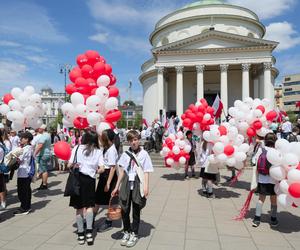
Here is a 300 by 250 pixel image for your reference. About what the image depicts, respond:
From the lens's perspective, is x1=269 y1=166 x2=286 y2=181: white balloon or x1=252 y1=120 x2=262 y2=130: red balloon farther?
x1=252 y1=120 x2=262 y2=130: red balloon

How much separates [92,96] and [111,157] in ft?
5.99

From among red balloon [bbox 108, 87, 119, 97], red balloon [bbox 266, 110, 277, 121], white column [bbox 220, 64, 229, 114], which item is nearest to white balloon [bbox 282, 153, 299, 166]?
red balloon [bbox 266, 110, 277, 121]

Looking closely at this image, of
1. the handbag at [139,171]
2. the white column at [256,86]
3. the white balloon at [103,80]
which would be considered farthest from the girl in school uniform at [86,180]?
the white column at [256,86]

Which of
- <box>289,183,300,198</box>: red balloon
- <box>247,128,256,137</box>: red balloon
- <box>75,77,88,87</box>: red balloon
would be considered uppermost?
<box>75,77,88,87</box>: red balloon

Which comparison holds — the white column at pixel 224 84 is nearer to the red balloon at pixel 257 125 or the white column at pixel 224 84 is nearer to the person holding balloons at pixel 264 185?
the red balloon at pixel 257 125

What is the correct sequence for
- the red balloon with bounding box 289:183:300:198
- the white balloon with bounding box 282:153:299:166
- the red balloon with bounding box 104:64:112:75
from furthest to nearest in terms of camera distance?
the red balloon with bounding box 104:64:112:75, the white balloon with bounding box 282:153:299:166, the red balloon with bounding box 289:183:300:198

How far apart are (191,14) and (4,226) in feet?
147

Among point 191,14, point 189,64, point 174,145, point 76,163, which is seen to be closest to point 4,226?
point 76,163

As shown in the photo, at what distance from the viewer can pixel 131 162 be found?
520cm

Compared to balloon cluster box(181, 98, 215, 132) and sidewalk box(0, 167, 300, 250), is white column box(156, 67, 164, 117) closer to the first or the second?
balloon cluster box(181, 98, 215, 132)

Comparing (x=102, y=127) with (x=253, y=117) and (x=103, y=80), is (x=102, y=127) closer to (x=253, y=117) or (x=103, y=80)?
(x=103, y=80)

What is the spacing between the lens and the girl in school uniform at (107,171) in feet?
18.6

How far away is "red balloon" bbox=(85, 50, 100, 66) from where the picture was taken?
7.55 meters

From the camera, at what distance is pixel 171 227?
623 centimetres
